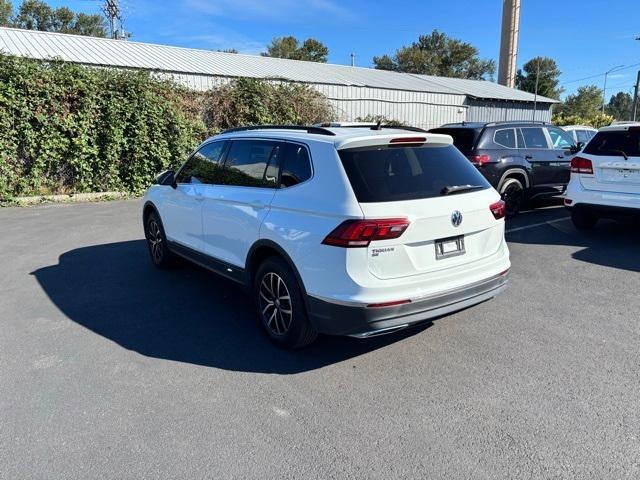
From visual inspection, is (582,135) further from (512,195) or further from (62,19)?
(62,19)

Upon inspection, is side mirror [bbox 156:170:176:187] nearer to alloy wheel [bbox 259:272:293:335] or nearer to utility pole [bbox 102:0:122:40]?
alloy wheel [bbox 259:272:293:335]

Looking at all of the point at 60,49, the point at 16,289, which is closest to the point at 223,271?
the point at 16,289

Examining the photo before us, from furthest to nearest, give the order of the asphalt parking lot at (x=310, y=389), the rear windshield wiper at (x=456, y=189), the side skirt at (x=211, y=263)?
the side skirt at (x=211, y=263), the rear windshield wiper at (x=456, y=189), the asphalt parking lot at (x=310, y=389)

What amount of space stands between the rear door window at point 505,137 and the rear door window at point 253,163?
5895 millimetres

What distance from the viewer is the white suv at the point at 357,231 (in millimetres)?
3441

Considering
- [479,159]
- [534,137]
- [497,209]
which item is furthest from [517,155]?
[497,209]

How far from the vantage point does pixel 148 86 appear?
13.0 metres

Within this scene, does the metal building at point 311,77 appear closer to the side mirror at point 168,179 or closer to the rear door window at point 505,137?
the side mirror at point 168,179

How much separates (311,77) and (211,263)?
56.2ft

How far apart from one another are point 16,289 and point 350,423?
15.1ft

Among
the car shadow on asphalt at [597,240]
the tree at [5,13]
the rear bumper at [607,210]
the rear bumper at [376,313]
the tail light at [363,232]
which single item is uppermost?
the tree at [5,13]

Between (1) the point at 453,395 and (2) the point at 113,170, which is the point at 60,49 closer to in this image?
(2) the point at 113,170

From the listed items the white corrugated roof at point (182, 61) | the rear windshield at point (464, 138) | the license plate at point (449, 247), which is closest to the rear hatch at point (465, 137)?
the rear windshield at point (464, 138)

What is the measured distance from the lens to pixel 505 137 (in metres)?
9.28
